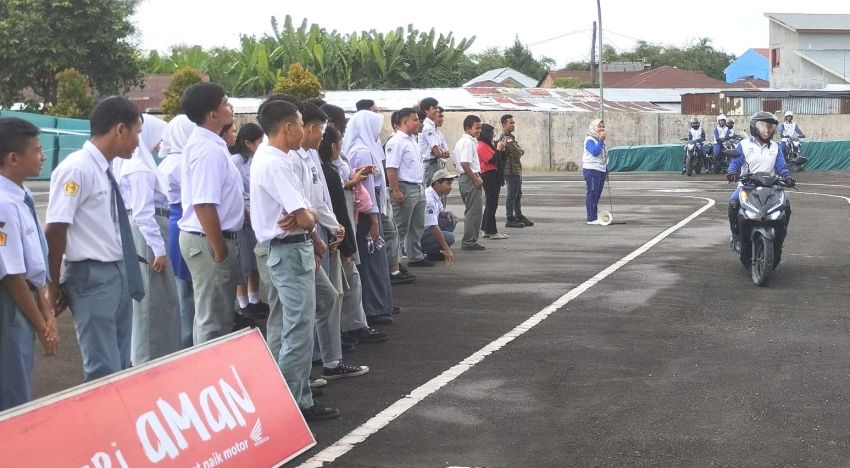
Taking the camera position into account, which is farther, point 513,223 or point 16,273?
point 513,223

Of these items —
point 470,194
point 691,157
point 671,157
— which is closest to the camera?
point 470,194

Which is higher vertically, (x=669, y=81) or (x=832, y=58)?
(x=832, y=58)

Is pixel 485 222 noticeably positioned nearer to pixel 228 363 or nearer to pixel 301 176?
pixel 301 176

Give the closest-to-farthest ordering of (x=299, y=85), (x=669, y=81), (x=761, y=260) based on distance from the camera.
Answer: (x=761, y=260)
(x=299, y=85)
(x=669, y=81)

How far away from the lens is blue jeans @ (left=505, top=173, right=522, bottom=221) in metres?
18.2

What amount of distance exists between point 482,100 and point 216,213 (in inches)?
1770

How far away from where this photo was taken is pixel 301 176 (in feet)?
23.3

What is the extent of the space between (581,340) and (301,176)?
3127 mm

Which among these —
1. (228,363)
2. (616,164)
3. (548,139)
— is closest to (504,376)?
(228,363)

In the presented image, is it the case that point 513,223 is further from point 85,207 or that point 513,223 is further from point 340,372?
point 85,207

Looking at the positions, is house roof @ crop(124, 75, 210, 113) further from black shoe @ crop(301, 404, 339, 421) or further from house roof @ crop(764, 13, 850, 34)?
black shoe @ crop(301, 404, 339, 421)

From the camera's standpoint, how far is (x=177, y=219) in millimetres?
8156

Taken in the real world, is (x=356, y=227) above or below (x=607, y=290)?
above

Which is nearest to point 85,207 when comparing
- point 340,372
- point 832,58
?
point 340,372
